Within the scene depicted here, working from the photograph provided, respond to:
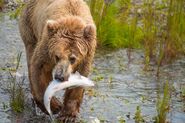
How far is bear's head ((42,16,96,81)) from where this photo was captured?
6.77m

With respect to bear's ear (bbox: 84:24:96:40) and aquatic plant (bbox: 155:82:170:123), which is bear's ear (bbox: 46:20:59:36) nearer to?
bear's ear (bbox: 84:24:96:40)

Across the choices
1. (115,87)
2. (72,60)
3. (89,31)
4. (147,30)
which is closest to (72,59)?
(72,60)

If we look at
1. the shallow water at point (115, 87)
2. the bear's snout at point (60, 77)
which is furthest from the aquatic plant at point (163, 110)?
the bear's snout at point (60, 77)

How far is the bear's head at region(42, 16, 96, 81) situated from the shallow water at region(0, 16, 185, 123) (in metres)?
1.15

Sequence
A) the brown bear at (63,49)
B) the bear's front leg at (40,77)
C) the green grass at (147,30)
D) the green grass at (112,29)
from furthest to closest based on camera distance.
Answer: the green grass at (112,29)
the green grass at (147,30)
the bear's front leg at (40,77)
the brown bear at (63,49)

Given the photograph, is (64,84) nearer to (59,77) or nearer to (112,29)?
(59,77)

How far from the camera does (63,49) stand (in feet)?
22.6

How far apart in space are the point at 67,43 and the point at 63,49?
10cm

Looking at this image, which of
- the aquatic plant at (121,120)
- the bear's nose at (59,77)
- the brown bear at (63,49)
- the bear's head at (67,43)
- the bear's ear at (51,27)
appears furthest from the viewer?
the aquatic plant at (121,120)

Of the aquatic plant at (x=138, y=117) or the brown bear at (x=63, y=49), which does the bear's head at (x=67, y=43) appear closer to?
the brown bear at (x=63, y=49)

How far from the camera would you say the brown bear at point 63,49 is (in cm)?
691

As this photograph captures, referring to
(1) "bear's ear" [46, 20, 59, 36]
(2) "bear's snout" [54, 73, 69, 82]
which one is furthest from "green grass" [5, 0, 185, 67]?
(2) "bear's snout" [54, 73, 69, 82]

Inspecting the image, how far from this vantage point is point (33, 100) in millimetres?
8227

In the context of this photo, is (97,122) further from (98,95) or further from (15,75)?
(15,75)
